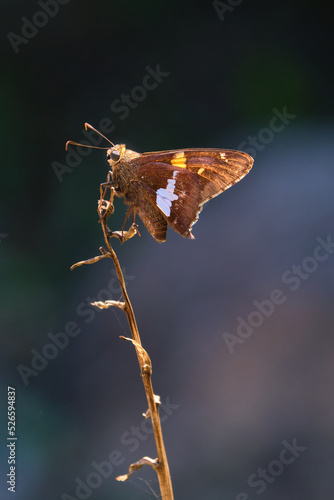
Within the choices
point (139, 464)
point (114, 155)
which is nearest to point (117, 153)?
point (114, 155)

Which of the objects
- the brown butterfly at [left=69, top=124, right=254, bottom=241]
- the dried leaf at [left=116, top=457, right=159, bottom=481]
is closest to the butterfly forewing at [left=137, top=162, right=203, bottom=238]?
the brown butterfly at [left=69, top=124, right=254, bottom=241]

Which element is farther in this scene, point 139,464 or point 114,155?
point 114,155

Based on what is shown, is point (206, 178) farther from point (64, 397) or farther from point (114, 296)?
point (64, 397)

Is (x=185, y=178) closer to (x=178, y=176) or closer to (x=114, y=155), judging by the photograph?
(x=178, y=176)

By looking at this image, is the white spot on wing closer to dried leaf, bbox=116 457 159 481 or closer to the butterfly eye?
A: the butterfly eye

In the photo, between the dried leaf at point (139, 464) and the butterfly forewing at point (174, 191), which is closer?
the dried leaf at point (139, 464)

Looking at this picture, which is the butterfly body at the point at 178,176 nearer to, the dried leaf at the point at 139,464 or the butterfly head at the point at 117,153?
the butterfly head at the point at 117,153

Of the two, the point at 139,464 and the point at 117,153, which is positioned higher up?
the point at 117,153

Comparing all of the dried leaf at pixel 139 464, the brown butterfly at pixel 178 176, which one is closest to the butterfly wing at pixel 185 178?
the brown butterfly at pixel 178 176

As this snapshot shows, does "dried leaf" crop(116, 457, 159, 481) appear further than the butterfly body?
No
